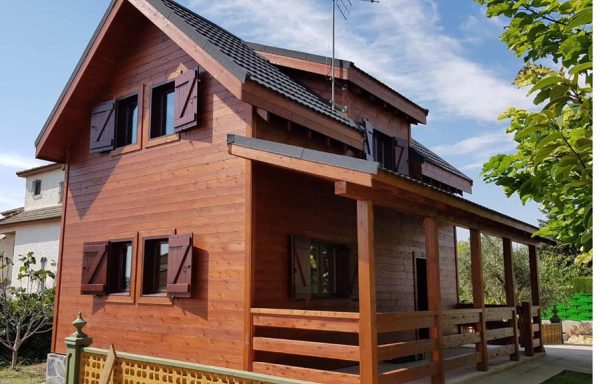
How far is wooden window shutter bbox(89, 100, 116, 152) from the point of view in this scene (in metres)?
10.3

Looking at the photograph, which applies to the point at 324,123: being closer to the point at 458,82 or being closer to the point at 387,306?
the point at 458,82

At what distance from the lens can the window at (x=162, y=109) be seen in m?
9.77

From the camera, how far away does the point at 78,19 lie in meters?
9.87

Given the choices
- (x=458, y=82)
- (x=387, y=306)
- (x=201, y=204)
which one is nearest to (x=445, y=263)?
(x=387, y=306)

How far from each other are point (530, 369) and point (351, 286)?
137 inches

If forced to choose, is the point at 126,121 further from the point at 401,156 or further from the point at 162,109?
the point at 401,156

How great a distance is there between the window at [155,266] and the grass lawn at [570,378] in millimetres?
6541

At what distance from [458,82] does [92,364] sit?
778 cm

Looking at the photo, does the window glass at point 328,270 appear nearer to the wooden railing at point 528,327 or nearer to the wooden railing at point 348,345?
the wooden railing at point 348,345

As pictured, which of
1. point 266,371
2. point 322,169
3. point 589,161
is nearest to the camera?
point 589,161

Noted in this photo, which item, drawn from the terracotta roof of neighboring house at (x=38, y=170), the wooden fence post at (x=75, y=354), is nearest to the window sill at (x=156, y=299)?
the wooden fence post at (x=75, y=354)

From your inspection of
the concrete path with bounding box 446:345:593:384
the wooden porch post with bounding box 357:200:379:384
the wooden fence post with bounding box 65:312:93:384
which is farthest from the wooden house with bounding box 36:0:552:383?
the wooden fence post with bounding box 65:312:93:384

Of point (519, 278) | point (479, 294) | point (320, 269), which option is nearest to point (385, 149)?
point (320, 269)

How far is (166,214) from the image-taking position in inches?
356
